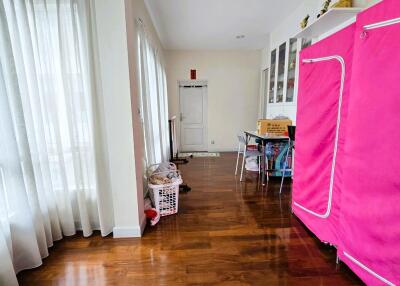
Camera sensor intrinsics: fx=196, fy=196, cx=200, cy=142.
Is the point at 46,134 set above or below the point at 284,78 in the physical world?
below

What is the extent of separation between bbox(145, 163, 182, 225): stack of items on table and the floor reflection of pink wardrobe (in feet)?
4.67

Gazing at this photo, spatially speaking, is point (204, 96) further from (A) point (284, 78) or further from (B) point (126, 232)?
(B) point (126, 232)

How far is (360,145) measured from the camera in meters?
1.25

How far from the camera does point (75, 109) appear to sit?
1701 mm

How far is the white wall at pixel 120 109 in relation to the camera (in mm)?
1601

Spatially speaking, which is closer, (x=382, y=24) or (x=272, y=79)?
(x=382, y=24)

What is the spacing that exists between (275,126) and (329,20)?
5.10 ft

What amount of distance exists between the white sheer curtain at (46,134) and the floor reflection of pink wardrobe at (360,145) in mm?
1919

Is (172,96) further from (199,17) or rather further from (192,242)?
(192,242)

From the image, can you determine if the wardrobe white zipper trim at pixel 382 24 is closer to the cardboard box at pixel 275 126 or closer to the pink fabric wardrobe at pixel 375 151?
the pink fabric wardrobe at pixel 375 151

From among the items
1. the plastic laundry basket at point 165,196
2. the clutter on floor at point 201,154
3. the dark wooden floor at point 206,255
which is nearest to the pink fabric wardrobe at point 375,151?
the dark wooden floor at point 206,255

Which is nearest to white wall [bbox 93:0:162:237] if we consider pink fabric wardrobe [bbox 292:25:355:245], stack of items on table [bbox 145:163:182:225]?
stack of items on table [bbox 145:163:182:225]

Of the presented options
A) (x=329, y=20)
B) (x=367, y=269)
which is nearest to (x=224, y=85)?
(x=329, y=20)

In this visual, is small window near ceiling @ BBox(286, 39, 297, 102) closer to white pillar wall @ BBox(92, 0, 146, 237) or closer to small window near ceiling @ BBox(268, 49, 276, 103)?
small window near ceiling @ BBox(268, 49, 276, 103)
